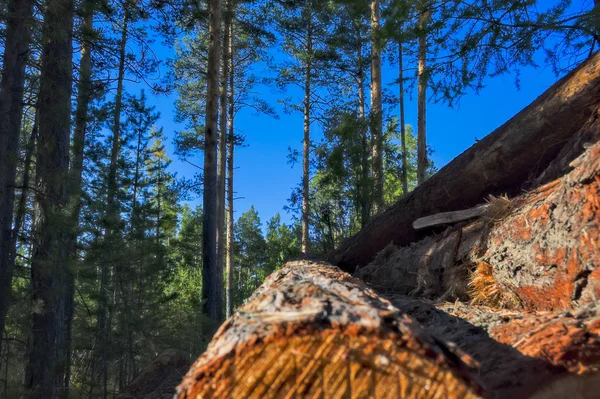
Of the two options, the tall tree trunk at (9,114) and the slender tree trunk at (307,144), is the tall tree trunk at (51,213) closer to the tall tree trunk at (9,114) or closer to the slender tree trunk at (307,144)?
the tall tree trunk at (9,114)

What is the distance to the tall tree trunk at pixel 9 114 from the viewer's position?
195 inches

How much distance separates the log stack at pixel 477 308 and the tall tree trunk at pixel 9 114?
4118 mm

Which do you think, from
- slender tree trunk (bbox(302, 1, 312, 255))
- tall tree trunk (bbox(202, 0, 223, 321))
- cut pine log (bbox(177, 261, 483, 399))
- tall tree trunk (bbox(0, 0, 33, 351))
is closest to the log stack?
cut pine log (bbox(177, 261, 483, 399))

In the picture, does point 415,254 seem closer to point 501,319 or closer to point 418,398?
point 501,319

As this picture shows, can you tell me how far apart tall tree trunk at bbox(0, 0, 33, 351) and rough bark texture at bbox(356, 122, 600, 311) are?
4.43m

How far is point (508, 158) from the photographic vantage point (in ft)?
14.1

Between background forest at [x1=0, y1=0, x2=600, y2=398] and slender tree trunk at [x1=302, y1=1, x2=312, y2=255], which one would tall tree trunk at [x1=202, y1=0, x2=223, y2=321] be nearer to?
background forest at [x1=0, y1=0, x2=600, y2=398]

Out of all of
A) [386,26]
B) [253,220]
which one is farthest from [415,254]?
[253,220]

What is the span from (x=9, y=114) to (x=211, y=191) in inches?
218

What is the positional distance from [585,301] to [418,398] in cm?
136

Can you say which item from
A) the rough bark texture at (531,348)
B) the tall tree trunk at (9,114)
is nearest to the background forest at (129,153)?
the tall tree trunk at (9,114)

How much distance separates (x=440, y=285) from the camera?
11.6 feet

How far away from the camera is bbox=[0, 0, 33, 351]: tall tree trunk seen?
4.95 meters

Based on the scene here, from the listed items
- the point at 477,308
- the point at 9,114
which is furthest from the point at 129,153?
the point at 477,308
